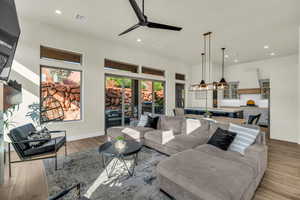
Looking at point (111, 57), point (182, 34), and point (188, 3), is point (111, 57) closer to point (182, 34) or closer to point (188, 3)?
point (182, 34)

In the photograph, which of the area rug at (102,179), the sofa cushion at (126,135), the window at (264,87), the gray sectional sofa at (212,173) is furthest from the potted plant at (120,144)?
the window at (264,87)

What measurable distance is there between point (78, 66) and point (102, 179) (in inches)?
141

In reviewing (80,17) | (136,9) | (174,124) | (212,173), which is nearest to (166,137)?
(174,124)

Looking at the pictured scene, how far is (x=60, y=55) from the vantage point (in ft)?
13.9

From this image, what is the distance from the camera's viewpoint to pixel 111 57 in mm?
5191

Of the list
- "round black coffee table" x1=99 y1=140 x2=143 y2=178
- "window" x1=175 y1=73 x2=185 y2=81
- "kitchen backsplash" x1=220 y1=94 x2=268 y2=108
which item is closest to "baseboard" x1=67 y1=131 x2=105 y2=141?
"round black coffee table" x1=99 y1=140 x2=143 y2=178

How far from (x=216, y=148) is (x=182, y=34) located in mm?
3595

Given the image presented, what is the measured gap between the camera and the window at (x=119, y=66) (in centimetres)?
523

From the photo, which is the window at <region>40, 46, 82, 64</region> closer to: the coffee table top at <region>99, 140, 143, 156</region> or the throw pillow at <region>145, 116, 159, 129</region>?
the throw pillow at <region>145, 116, 159, 129</region>

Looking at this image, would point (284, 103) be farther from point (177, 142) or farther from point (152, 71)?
point (152, 71)

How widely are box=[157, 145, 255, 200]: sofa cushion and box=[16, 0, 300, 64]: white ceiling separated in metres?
3.07

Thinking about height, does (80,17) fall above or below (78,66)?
above

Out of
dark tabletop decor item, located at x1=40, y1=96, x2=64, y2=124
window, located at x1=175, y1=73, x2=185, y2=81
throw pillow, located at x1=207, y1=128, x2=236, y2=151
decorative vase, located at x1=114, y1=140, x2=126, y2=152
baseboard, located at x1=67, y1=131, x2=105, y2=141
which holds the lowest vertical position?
baseboard, located at x1=67, y1=131, x2=105, y2=141

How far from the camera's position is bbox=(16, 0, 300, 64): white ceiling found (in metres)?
3.03
